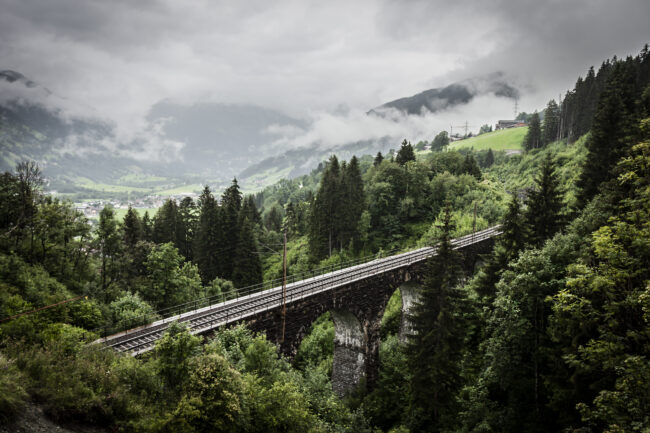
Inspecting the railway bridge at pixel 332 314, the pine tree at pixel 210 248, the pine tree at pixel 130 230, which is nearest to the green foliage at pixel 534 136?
the railway bridge at pixel 332 314

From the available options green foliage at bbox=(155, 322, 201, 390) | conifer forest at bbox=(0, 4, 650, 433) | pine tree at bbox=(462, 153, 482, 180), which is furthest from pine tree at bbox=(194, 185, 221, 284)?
pine tree at bbox=(462, 153, 482, 180)

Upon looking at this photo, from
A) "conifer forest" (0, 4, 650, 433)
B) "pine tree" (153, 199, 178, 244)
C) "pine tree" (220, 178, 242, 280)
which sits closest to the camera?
"conifer forest" (0, 4, 650, 433)

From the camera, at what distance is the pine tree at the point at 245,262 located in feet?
156

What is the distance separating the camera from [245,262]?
157 ft

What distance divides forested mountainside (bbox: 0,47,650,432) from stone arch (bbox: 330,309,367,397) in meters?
1.33

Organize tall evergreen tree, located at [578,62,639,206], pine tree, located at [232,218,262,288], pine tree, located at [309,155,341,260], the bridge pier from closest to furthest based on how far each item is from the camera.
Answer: tall evergreen tree, located at [578,62,639,206]
the bridge pier
pine tree, located at [232,218,262,288]
pine tree, located at [309,155,341,260]

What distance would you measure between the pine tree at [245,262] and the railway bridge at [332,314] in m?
17.8

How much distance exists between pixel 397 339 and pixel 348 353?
21.0 ft

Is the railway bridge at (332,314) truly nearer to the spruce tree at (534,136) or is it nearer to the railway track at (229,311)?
the railway track at (229,311)

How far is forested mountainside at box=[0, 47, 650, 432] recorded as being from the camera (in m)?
11.4

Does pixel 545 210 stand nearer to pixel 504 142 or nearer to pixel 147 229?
pixel 147 229

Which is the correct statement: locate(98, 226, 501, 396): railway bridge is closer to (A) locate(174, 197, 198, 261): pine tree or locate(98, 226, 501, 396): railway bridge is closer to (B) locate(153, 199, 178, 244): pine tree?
(A) locate(174, 197, 198, 261): pine tree

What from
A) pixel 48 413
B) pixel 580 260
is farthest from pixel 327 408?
pixel 580 260

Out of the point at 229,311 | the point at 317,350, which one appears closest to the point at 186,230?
the point at 317,350
